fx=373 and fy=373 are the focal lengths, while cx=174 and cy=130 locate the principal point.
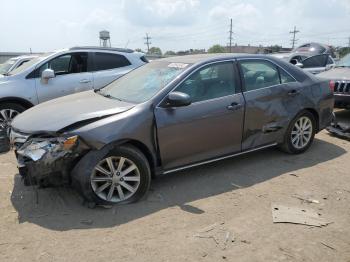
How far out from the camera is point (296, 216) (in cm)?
393

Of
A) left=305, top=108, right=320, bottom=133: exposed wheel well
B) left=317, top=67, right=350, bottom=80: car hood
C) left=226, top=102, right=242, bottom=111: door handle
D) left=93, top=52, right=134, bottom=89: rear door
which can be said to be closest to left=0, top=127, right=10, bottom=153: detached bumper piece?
left=93, top=52, right=134, bottom=89: rear door

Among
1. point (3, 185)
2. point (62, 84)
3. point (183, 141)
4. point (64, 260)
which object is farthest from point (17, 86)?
point (64, 260)

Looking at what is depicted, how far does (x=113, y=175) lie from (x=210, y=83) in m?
1.75

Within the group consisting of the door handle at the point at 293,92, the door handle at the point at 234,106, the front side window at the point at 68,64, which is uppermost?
the front side window at the point at 68,64

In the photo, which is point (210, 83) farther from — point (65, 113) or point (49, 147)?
point (49, 147)

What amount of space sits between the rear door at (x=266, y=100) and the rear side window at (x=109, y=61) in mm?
3940

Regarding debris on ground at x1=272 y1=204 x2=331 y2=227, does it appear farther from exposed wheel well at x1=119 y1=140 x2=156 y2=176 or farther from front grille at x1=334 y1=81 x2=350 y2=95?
front grille at x1=334 y1=81 x2=350 y2=95

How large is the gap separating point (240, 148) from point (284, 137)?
931 millimetres

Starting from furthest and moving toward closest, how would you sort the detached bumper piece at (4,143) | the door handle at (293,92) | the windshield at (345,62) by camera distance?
the windshield at (345,62) → the detached bumper piece at (4,143) → the door handle at (293,92)

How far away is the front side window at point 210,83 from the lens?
Answer: 4.67 meters

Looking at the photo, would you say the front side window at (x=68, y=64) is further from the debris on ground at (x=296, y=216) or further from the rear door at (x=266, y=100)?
the debris on ground at (x=296, y=216)

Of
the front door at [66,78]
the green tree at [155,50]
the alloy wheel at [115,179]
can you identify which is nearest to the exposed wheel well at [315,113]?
the alloy wheel at [115,179]

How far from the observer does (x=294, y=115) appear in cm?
559

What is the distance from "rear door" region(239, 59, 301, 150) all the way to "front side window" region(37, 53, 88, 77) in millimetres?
4095
